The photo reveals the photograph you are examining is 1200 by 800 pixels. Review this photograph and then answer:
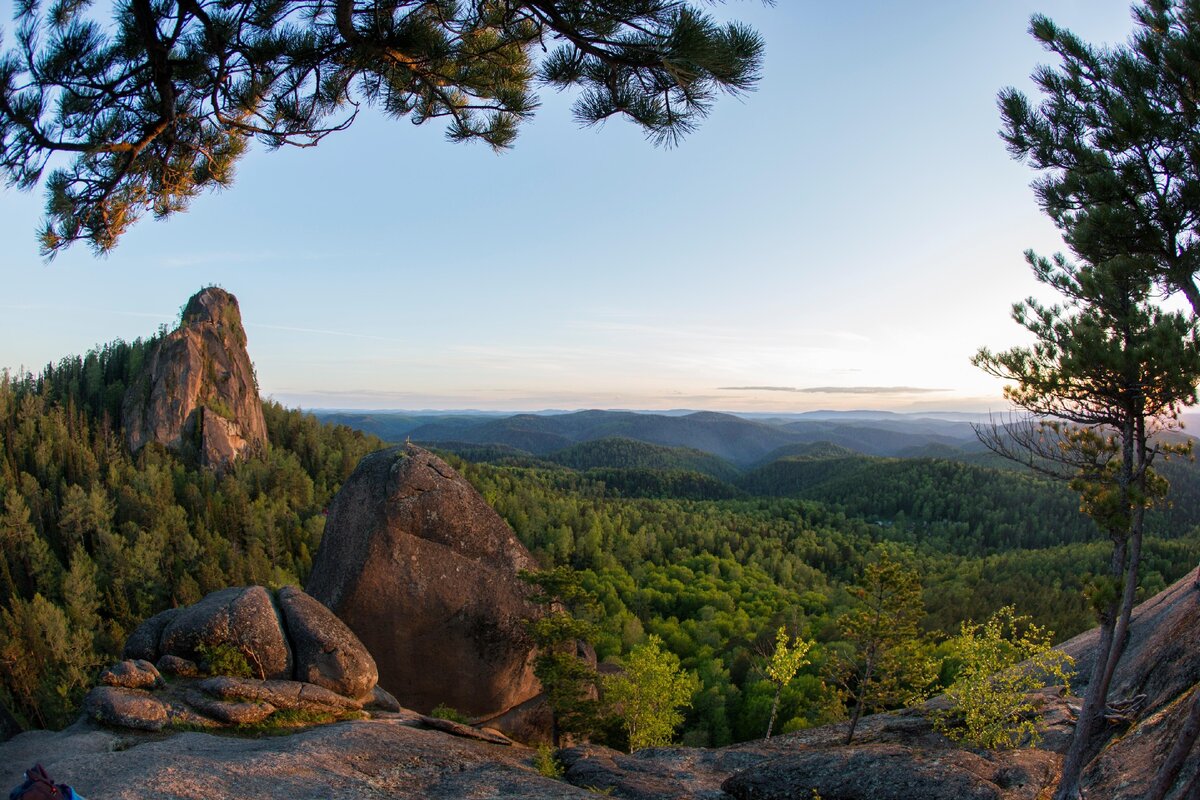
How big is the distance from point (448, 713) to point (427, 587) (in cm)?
423

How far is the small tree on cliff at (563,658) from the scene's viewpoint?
821 inches

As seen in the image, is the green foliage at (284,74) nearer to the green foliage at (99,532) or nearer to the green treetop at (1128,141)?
the green treetop at (1128,141)

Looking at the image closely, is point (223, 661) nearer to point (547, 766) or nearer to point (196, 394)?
point (547, 766)

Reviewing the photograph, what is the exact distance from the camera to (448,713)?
19594 millimetres

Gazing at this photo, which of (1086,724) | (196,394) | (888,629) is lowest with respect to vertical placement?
(888,629)

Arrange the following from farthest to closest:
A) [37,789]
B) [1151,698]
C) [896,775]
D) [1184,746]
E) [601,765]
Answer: [601,765] → [896,775] → [1151,698] → [1184,746] → [37,789]

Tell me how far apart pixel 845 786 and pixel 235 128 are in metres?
17.4

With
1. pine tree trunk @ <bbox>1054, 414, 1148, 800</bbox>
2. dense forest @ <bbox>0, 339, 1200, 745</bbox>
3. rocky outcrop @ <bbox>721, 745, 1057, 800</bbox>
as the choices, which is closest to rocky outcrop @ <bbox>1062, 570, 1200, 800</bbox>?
pine tree trunk @ <bbox>1054, 414, 1148, 800</bbox>

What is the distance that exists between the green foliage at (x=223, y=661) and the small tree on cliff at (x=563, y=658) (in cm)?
900

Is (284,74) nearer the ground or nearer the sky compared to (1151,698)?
nearer the sky

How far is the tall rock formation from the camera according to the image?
7475cm

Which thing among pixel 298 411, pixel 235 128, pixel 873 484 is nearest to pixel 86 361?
pixel 298 411

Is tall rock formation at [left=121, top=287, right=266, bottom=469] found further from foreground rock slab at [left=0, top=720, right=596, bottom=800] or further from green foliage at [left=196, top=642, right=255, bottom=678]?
foreground rock slab at [left=0, top=720, right=596, bottom=800]

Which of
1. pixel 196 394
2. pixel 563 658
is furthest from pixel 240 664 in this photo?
pixel 196 394
